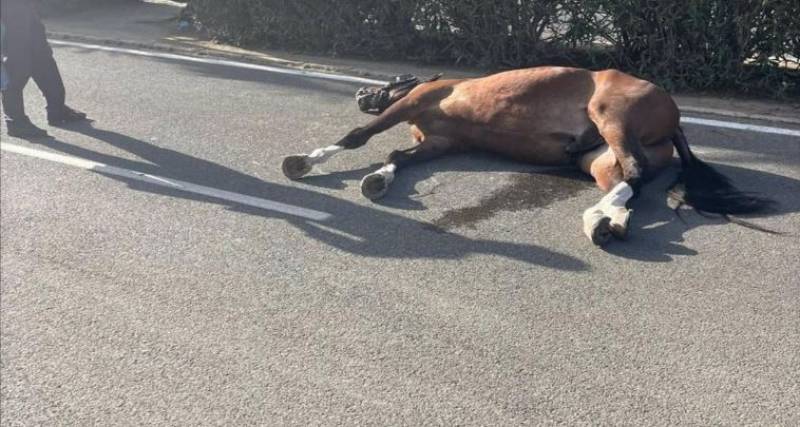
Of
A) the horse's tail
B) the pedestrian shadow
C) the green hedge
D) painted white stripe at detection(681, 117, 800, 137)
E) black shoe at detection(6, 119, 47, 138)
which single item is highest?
the green hedge

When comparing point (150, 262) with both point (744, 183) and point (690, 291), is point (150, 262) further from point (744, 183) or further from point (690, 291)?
point (744, 183)

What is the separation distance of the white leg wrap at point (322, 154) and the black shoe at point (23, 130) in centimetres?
290

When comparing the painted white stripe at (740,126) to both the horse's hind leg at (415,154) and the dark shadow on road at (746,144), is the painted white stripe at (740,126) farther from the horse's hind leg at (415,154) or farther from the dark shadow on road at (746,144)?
the horse's hind leg at (415,154)

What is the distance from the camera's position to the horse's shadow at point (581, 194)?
5488 mm

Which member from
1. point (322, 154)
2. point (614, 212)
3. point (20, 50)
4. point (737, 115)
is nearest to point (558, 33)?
point (737, 115)

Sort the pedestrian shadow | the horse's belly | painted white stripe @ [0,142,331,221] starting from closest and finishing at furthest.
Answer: the pedestrian shadow < painted white stripe @ [0,142,331,221] < the horse's belly

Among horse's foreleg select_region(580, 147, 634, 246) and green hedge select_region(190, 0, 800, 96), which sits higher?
green hedge select_region(190, 0, 800, 96)

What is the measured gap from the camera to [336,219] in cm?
621

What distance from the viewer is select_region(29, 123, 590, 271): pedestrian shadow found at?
555 centimetres

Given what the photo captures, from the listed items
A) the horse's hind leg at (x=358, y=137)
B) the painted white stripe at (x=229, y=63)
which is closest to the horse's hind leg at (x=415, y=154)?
the horse's hind leg at (x=358, y=137)

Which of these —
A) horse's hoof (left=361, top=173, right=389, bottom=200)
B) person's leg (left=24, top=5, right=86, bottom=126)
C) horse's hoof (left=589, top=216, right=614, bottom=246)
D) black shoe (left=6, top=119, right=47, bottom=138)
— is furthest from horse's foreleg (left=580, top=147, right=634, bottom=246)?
person's leg (left=24, top=5, right=86, bottom=126)

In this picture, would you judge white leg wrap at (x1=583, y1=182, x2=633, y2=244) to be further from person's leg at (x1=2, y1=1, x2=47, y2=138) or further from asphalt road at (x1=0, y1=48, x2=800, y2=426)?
person's leg at (x1=2, y1=1, x2=47, y2=138)

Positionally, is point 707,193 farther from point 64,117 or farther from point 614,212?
point 64,117

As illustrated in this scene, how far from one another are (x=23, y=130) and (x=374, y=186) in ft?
12.5
